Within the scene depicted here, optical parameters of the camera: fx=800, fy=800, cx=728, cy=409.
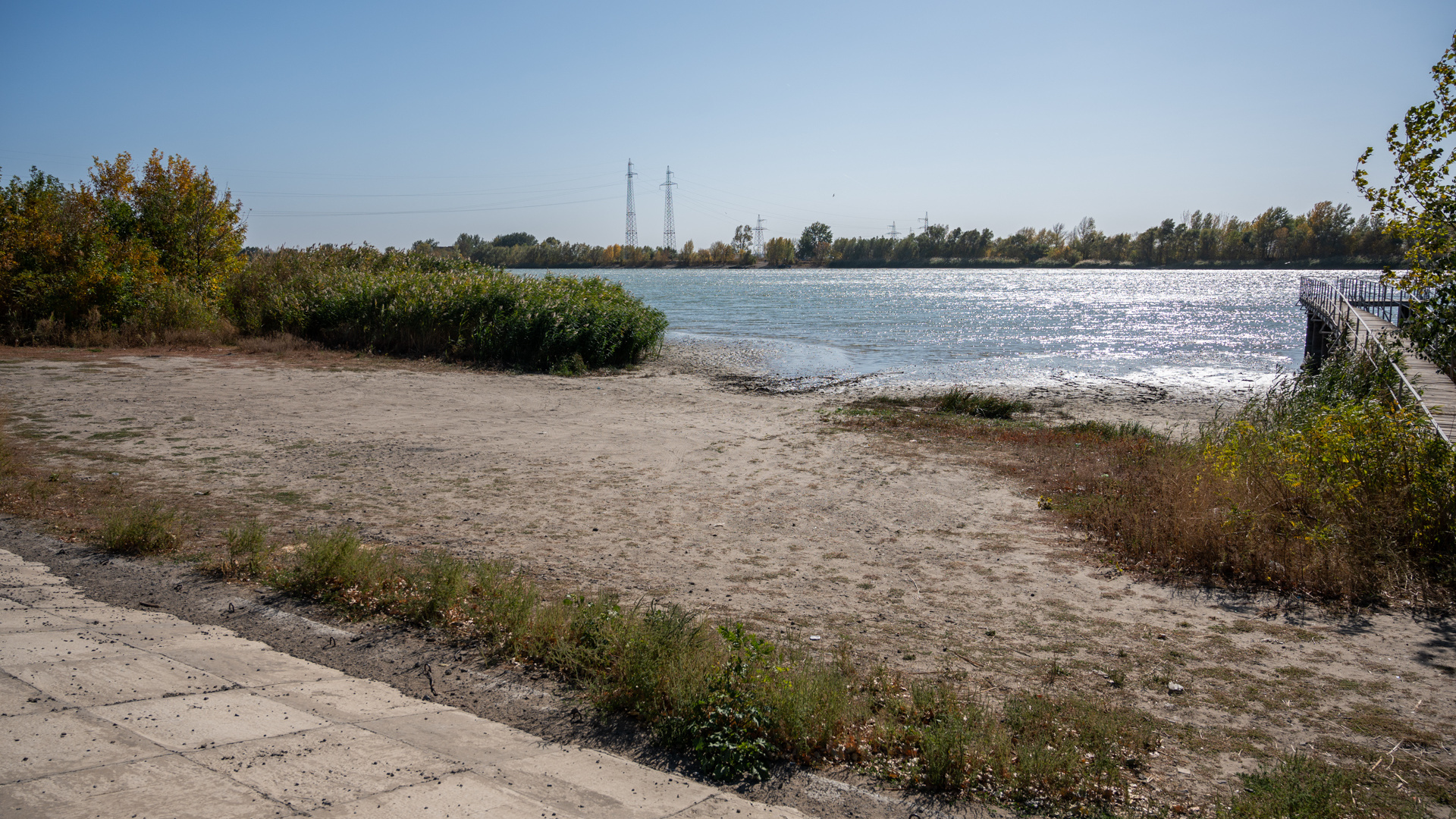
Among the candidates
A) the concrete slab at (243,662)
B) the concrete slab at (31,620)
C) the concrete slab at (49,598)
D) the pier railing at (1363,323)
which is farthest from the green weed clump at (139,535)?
the pier railing at (1363,323)

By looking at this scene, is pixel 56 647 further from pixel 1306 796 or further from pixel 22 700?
pixel 1306 796

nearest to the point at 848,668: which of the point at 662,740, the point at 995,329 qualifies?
the point at 662,740

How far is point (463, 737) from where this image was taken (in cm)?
381

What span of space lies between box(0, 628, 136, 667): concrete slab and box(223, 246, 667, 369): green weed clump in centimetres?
1688

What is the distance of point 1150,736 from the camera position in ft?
13.9

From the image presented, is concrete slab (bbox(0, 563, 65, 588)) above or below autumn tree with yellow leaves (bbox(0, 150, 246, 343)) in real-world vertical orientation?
below

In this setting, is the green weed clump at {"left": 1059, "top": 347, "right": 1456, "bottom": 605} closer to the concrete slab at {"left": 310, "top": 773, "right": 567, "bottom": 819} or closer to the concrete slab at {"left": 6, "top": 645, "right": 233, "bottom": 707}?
the concrete slab at {"left": 310, "top": 773, "right": 567, "bottom": 819}

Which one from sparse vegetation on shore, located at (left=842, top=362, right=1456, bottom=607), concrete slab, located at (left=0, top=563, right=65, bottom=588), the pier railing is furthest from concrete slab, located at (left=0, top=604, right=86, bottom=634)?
the pier railing

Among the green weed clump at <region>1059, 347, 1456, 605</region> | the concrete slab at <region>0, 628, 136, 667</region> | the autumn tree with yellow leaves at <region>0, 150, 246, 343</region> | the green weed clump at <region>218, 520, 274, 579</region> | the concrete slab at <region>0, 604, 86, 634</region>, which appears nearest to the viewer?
the concrete slab at <region>0, 628, 136, 667</region>

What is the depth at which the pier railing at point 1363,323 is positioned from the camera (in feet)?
32.0

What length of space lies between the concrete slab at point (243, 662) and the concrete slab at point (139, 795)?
1.01 meters

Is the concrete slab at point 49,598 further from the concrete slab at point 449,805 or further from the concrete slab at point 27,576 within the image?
the concrete slab at point 449,805

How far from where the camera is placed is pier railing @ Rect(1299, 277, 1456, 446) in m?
9.77

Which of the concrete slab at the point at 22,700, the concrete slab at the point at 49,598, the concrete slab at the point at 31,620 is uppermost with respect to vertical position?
the concrete slab at the point at 22,700
